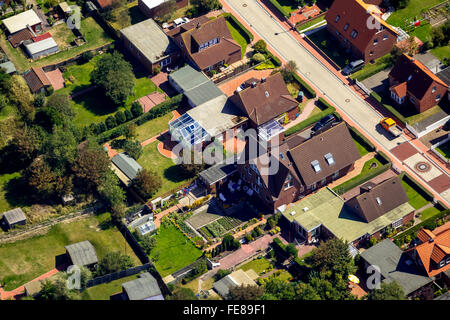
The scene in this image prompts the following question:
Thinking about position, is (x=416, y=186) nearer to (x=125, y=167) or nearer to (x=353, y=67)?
(x=353, y=67)

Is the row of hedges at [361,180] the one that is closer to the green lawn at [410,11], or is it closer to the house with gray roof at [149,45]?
the green lawn at [410,11]

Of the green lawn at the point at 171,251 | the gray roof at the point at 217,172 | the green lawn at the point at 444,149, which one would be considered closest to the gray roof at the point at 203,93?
the gray roof at the point at 217,172

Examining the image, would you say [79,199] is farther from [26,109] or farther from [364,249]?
[364,249]

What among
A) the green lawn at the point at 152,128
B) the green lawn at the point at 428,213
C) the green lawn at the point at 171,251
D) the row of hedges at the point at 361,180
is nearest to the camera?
the green lawn at the point at 171,251

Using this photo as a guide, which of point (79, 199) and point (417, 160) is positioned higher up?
point (417, 160)

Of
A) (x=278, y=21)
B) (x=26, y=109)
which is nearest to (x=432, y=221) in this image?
(x=278, y=21)

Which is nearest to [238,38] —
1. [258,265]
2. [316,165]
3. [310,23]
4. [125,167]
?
[310,23]
